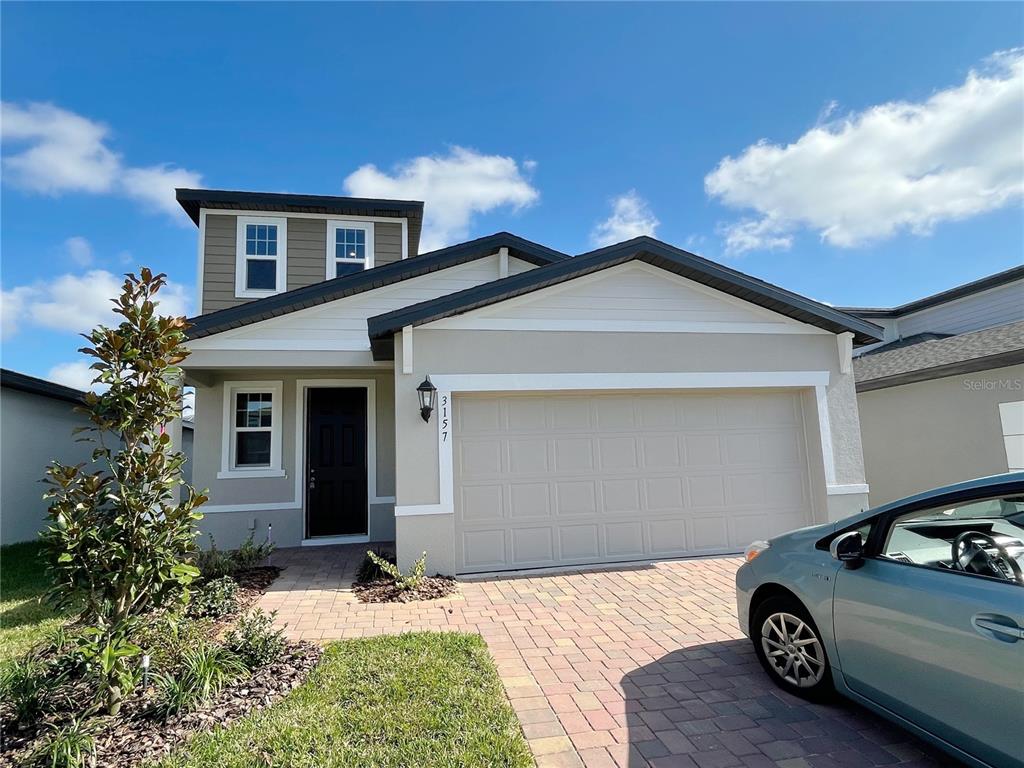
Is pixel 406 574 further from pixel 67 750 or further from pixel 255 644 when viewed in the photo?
pixel 67 750

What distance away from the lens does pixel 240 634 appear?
4090 millimetres

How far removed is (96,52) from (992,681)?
10345 mm

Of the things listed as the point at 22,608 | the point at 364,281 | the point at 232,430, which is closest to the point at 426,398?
the point at 364,281

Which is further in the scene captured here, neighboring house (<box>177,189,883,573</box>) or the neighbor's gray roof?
the neighbor's gray roof

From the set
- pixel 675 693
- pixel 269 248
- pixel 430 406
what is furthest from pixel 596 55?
pixel 675 693

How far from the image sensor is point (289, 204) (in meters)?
10.2

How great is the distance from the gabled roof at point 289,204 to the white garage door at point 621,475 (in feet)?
18.2

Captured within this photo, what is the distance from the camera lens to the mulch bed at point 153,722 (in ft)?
9.25

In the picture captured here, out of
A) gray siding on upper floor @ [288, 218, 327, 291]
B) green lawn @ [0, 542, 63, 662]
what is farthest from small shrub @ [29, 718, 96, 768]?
gray siding on upper floor @ [288, 218, 327, 291]

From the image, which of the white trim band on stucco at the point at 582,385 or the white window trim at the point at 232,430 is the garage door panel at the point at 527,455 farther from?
the white window trim at the point at 232,430

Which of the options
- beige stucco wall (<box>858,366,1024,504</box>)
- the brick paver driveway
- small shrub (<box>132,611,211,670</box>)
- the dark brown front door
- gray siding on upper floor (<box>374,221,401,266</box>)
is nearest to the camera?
the brick paver driveway

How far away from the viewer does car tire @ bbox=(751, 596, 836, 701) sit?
3238 millimetres

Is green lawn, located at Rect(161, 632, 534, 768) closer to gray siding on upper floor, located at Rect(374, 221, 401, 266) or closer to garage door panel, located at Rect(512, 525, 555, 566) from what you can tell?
garage door panel, located at Rect(512, 525, 555, 566)

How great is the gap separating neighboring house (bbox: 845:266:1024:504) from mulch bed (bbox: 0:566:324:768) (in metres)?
10.9
